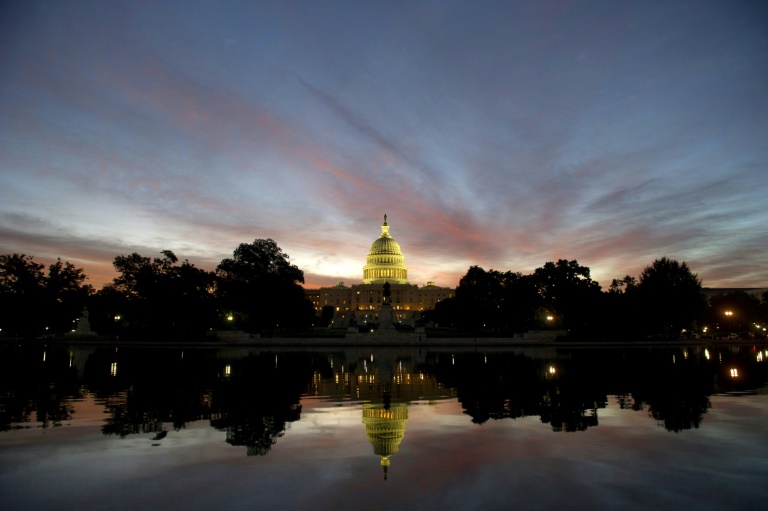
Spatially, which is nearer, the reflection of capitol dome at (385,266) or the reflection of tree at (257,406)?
the reflection of tree at (257,406)

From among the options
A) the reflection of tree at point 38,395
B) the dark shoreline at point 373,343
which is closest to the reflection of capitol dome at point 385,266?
the dark shoreline at point 373,343

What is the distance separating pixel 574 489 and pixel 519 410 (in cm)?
751

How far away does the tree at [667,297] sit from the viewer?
258ft

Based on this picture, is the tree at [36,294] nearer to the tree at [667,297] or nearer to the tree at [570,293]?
the tree at [570,293]

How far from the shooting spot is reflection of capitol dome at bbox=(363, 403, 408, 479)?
10953 mm

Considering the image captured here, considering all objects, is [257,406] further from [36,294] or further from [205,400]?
[36,294]

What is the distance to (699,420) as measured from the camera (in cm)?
1426

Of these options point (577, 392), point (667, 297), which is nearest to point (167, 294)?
point (577, 392)

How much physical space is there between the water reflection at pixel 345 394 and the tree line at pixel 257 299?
41.4 metres

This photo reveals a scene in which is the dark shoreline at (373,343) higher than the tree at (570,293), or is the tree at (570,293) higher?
the tree at (570,293)

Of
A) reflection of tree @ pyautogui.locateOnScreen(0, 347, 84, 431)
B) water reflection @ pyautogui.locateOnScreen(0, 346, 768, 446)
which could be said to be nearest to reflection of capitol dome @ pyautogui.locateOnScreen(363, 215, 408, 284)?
water reflection @ pyautogui.locateOnScreen(0, 346, 768, 446)

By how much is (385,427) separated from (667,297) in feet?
255

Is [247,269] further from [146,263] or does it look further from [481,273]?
[481,273]

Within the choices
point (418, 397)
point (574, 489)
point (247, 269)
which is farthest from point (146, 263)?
point (574, 489)
